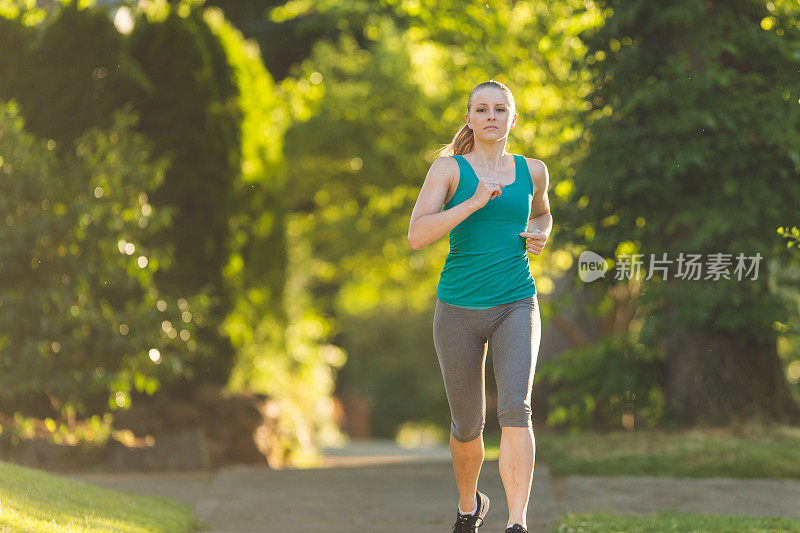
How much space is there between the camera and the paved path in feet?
18.5

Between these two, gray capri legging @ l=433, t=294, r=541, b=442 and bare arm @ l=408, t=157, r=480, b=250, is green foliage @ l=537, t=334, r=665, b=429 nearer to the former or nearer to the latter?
gray capri legging @ l=433, t=294, r=541, b=442

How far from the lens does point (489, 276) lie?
13.8ft

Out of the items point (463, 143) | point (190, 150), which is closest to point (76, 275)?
point (190, 150)

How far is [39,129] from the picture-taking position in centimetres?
815

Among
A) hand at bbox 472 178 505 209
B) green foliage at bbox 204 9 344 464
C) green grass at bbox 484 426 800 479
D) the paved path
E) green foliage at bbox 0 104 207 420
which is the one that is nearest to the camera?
hand at bbox 472 178 505 209

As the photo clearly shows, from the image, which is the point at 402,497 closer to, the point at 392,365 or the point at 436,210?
the point at 436,210

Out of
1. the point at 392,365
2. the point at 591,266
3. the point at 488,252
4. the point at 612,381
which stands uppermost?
the point at 591,266

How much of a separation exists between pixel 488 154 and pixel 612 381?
4721 millimetres

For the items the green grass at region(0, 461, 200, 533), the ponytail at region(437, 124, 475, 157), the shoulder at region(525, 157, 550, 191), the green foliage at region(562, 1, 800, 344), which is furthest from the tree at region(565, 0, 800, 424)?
the green grass at region(0, 461, 200, 533)

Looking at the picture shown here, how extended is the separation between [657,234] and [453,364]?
401 centimetres

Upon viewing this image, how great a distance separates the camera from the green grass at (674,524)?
489 cm

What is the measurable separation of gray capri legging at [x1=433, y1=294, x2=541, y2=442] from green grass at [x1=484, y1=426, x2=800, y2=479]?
3.08m

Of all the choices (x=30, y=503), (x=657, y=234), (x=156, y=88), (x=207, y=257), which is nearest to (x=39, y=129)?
(x=156, y=88)

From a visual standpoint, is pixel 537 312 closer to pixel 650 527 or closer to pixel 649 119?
pixel 650 527
